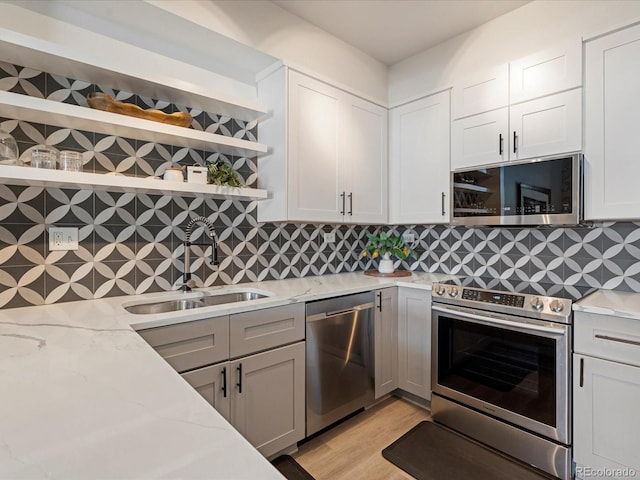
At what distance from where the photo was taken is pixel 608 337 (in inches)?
63.3

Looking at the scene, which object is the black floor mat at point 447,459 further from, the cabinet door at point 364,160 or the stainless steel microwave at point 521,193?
the cabinet door at point 364,160

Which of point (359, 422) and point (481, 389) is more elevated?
point (481, 389)

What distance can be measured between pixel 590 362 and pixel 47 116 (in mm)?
2818

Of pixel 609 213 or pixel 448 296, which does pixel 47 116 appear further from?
pixel 609 213

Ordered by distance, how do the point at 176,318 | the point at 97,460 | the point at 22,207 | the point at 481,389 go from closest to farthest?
1. the point at 97,460
2. the point at 176,318
3. the point at 22,207
4. the point at 481,389

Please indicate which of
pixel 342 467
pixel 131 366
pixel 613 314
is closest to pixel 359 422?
pixel 342 467

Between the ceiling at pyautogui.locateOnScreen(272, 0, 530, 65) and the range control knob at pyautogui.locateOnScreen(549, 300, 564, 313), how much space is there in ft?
6.08

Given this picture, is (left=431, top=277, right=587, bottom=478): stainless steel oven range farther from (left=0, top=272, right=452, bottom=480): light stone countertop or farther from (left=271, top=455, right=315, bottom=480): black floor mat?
(left=0, top=272, right=452, bottom=480): light stone countertop

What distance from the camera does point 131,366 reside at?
2.98 ft

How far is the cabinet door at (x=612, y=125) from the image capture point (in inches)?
70.2

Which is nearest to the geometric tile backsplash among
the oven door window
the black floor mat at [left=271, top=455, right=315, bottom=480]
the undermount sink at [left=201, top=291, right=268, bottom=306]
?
the undermount sink at [left=201, top=291, right=268, bottom=306]

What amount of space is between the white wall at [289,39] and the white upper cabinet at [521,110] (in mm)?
714

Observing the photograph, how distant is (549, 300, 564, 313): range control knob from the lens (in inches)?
68.2

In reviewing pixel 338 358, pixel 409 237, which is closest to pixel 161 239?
pixel 338 358
